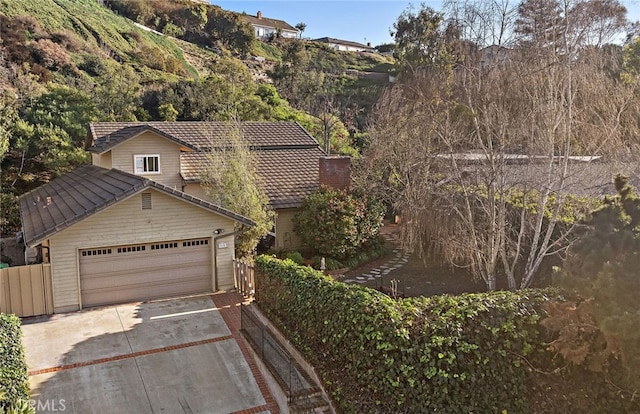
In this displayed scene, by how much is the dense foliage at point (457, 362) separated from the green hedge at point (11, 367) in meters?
5.02

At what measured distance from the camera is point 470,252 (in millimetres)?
14531

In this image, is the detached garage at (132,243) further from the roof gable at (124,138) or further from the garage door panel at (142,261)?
the roof gable at (124,138)

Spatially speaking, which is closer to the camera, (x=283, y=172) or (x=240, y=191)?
(x=240, y=191)

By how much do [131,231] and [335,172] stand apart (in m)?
9.47

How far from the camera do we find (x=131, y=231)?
14.0 meters

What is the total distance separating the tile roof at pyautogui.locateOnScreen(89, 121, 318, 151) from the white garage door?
22.2ft

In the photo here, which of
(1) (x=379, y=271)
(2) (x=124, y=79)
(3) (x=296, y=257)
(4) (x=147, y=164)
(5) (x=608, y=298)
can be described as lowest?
(1) (x=379, y=271)

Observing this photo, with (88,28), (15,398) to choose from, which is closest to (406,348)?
(15,398)

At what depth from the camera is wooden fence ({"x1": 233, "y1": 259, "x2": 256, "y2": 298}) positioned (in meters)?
14.4

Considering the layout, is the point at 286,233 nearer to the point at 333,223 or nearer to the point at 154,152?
the point at 333,223

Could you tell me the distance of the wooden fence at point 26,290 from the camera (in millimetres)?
12797

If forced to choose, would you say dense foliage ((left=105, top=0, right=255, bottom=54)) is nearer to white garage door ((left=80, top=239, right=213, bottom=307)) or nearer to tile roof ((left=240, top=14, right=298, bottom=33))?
tile roof ((left=240, top=14, right=298, bottom=33))

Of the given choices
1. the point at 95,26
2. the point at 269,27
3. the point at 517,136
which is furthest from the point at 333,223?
the point at 269,27

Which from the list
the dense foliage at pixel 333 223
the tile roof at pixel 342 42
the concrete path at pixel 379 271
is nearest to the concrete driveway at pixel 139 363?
the concrete path at pixel 379 271
